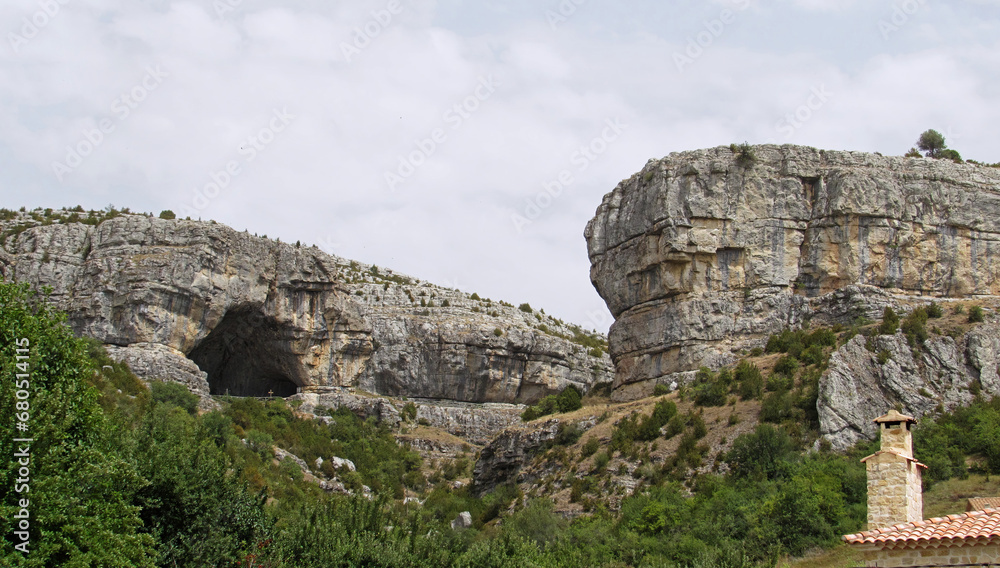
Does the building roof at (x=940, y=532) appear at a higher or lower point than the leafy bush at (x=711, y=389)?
lower

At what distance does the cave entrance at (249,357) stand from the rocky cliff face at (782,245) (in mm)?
21240

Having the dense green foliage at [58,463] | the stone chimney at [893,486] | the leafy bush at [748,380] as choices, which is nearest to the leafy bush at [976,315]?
the leafy bush at [748,380]

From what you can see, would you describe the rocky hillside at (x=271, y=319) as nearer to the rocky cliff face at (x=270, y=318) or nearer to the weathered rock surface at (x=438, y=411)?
the rocky cliff face at (x=270, y=318)

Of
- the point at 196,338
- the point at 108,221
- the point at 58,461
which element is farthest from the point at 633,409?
the point at 58,461

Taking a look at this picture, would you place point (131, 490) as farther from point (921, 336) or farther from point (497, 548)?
point (921, 336)

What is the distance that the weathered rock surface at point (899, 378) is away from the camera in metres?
44.6

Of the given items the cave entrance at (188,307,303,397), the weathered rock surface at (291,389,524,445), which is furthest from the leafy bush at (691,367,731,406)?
the cave entrance at (188,307,303,397)

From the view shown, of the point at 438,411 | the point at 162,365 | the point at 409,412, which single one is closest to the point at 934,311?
the point at 438,411

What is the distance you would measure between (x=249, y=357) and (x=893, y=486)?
5458 centimetres

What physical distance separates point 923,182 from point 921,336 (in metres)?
13.3

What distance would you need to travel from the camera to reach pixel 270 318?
2484 inches

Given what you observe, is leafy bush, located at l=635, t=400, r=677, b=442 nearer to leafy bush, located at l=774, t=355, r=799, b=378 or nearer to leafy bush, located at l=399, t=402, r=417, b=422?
leafy bush, located at l=774, t=355, r=799, b=378

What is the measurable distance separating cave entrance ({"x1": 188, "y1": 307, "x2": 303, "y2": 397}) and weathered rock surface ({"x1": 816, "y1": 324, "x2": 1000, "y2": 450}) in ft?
110

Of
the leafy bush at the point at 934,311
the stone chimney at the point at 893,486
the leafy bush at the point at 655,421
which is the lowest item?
the stone chimney at the point at 893,486
